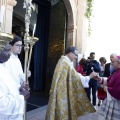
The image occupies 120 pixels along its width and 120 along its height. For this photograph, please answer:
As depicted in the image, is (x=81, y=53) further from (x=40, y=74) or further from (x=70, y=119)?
(x=70, y=119)

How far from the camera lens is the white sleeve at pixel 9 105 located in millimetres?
1406

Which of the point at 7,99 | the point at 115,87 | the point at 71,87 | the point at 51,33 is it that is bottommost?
the point at 71,87

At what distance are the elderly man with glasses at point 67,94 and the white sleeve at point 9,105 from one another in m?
1.78

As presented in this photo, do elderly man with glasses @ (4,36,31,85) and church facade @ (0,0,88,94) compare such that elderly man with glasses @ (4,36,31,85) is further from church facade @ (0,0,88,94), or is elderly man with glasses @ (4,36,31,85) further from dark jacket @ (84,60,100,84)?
church facade @ (0,0,88,94)

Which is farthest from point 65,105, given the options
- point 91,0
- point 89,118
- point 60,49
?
point 91,0

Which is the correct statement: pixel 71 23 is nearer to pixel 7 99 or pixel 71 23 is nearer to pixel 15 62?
pixel 15 62

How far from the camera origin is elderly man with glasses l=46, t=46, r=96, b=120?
130 inches

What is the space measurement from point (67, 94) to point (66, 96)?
52mm

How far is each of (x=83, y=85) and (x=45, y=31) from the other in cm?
341

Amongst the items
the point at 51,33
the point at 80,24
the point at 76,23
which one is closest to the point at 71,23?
the point at 76,23

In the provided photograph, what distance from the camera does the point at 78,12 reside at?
21.1 feet

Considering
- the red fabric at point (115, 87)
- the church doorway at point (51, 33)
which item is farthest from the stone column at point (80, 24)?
the red fabric at point (115, 87)

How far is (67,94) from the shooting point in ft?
11.1

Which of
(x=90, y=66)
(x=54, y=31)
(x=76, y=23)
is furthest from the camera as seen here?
(x=76, y=23)
